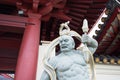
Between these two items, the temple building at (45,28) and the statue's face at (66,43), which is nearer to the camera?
the statue's face at (66,43)

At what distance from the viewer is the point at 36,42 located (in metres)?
4.57

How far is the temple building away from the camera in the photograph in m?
4.50

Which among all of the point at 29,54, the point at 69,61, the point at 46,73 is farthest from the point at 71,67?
the point at 29,54

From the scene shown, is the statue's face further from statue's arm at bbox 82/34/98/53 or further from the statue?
statue's arm at bbox 82/34/98/53

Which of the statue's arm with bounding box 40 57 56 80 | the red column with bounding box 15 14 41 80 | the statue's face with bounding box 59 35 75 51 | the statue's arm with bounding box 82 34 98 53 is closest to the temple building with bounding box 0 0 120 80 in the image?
the red column with bounding box 15 14 41 80

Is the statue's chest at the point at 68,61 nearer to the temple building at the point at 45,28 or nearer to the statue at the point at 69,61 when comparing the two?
the statue at the point at 69,61

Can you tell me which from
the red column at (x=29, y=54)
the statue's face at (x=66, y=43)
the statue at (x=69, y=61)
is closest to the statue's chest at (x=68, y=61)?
the statue at (x=69, y=61)

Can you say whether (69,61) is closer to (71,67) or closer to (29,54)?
(71,67)

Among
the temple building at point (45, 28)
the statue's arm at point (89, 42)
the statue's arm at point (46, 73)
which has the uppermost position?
the temple building at point (45, 28)

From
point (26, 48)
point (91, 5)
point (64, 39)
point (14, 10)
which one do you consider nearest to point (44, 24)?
point (14, 10)

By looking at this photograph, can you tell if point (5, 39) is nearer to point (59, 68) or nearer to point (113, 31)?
point (113, 31)

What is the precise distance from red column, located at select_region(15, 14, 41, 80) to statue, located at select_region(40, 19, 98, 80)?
0.82 m

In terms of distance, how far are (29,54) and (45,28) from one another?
1.79m

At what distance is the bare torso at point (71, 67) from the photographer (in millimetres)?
3367
